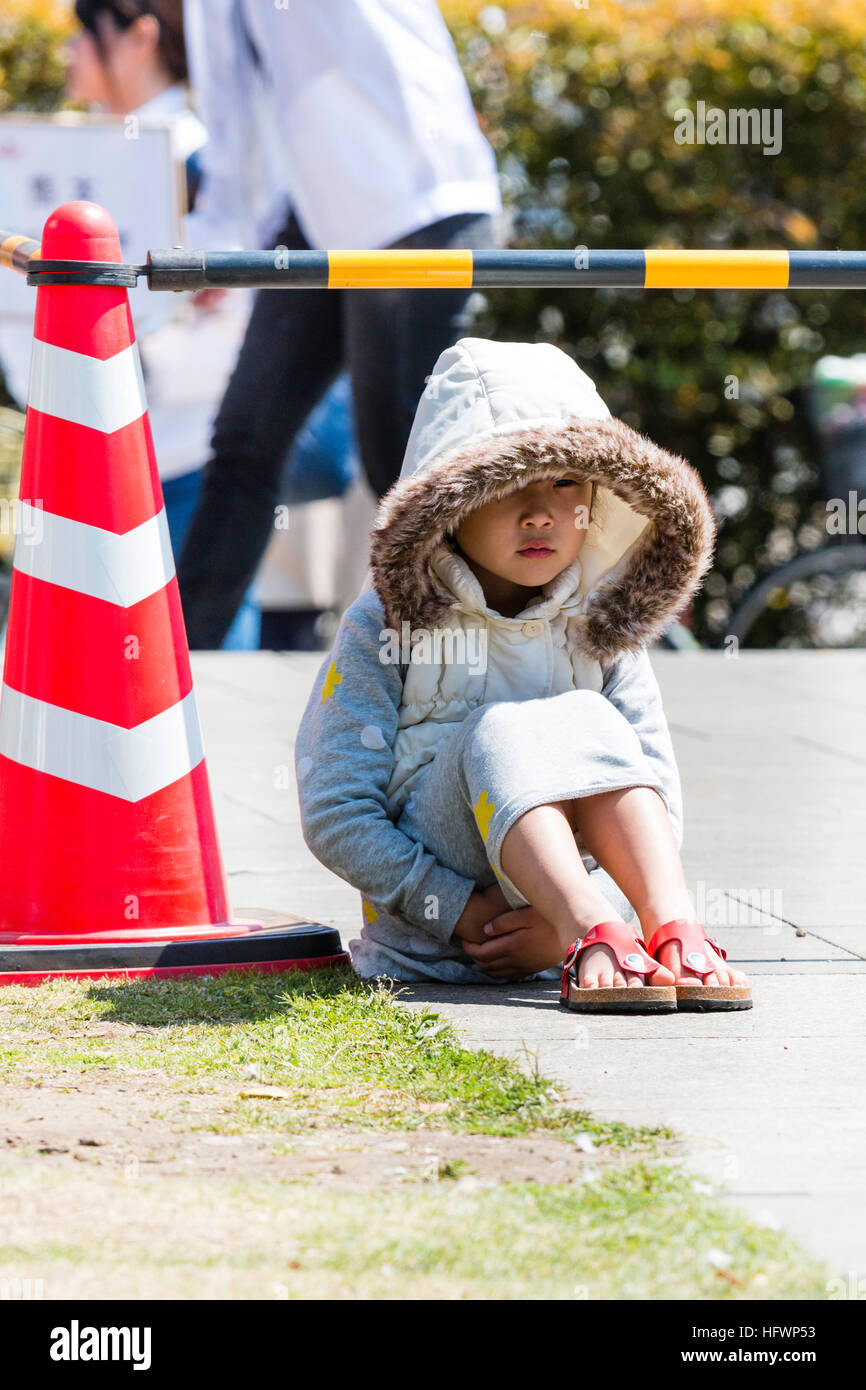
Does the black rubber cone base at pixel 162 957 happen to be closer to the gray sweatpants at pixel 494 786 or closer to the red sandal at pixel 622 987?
the gray sweatpants at pixel 494 786

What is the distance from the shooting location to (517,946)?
9.95 feet

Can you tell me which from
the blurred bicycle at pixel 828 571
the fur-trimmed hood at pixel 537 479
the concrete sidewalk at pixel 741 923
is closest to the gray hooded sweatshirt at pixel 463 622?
the fur-trimmed hood at pixel 537 479

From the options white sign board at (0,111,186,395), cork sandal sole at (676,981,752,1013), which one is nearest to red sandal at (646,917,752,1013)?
cork sandal sole at (676,981,752,1013)

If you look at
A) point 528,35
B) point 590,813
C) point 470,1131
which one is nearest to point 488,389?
point 590,813

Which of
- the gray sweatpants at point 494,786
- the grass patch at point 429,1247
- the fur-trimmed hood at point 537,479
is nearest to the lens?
the grass patch at point 429,1247

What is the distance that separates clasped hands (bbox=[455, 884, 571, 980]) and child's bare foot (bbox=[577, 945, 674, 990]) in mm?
159

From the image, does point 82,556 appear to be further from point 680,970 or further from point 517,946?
point 680,970

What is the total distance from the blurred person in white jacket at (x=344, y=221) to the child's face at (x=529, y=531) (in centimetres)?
338

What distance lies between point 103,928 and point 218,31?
5186mm

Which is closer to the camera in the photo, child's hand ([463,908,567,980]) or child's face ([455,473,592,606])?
child's hand ([463,908,567,980])

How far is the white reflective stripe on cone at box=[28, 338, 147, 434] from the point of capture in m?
3.18

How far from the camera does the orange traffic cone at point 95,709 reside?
312 cm

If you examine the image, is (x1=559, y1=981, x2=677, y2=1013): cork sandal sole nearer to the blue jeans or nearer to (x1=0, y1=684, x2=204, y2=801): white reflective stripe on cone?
(x1=0, y1=684, x2=204, y2=801): white reflective stripe on cone

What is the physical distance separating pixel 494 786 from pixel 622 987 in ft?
1.16
